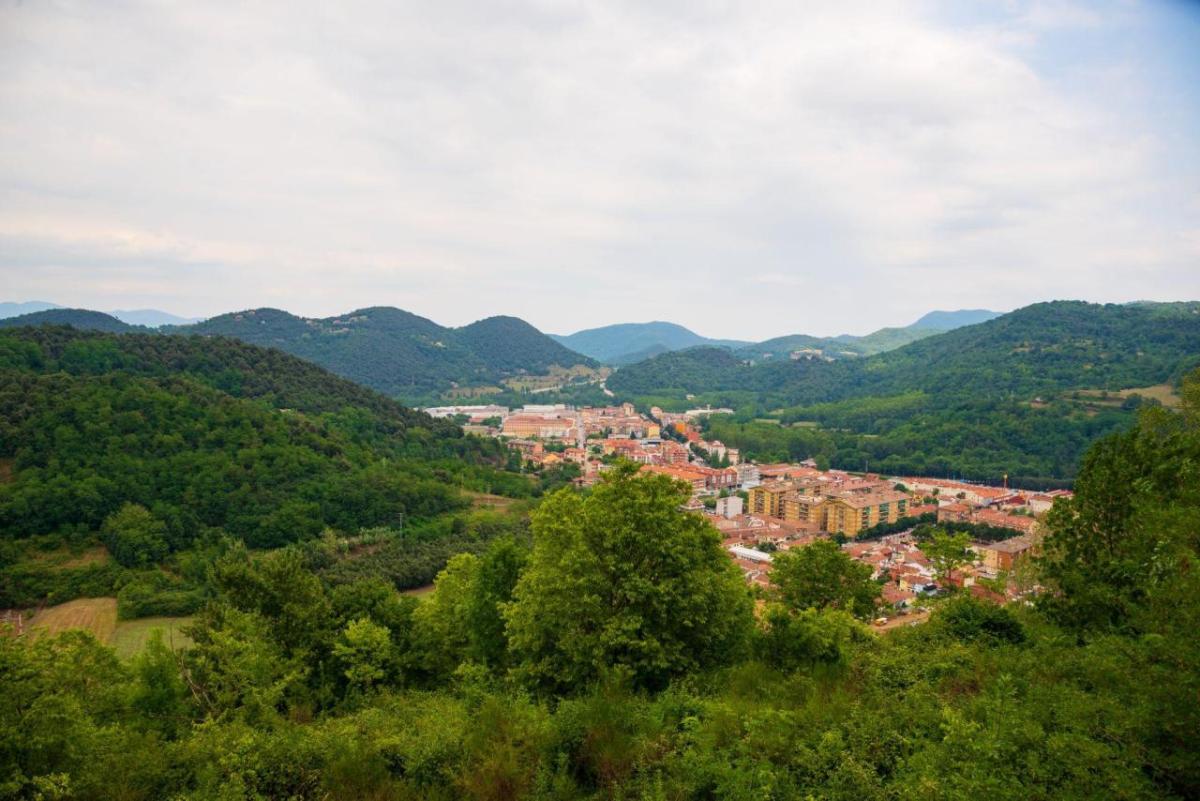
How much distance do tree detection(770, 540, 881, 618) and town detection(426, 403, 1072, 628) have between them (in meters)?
2.13

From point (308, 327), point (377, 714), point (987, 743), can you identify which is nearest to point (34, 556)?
point (377, 714)

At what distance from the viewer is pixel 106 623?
987 inches

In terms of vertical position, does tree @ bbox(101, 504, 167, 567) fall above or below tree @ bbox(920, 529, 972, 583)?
below

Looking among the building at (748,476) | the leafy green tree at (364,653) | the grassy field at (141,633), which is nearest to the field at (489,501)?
the grassy field at (141,633)

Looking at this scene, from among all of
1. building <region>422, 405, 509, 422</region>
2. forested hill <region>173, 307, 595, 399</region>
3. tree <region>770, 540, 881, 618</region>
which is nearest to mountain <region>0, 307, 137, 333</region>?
forested hill <region>173, 307, 595, 399</region>

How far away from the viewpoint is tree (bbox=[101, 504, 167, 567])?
2939 cm

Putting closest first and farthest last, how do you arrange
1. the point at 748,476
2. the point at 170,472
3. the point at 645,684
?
1. the point at 645,684
2. the point at 170,472
3. the point at 748,476

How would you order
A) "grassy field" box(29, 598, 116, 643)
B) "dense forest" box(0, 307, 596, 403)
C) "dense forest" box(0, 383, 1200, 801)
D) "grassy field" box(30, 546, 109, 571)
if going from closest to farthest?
"dense forest" box(0, 383, 1200, 801), "grassy field" box(29, 598, 116, 643), "grassy field" box(30, 546, 109, 571), "dense forest" box(0, 307, 596, 403)

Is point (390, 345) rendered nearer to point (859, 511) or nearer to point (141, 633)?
point (859, 511)

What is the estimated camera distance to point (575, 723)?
20.6ft

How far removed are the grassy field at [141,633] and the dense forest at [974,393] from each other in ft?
205

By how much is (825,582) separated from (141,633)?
25.6 metres

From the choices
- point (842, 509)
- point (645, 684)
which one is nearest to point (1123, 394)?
point (842, 509)

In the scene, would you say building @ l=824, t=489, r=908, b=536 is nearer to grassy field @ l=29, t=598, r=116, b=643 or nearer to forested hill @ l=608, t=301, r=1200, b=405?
grassy field @ l=29, t=598, r=116, b=643
